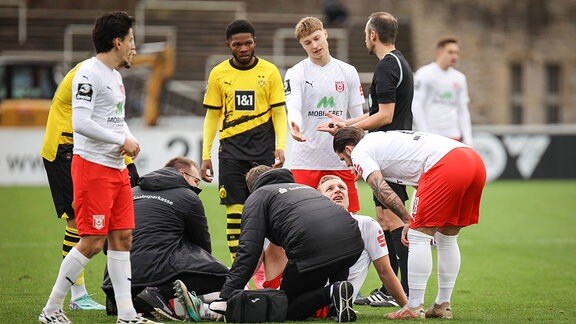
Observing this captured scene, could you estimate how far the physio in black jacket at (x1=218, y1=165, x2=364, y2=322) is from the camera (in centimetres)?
806

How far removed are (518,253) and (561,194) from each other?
9642 millimetres

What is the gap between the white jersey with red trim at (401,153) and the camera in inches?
330

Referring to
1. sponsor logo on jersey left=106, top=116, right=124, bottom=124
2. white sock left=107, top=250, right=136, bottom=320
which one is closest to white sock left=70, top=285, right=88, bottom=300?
white sock left=107, top=250, right=136, bottom=320

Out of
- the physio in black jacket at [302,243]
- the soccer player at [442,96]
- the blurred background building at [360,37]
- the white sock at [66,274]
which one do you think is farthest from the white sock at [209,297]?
the blurred background building at [360,37]

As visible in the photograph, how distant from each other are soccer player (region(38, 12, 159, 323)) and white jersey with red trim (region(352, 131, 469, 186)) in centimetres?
180

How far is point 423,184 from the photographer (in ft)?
27.5

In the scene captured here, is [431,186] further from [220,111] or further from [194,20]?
[194,20]

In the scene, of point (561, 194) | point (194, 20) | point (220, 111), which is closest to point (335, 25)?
point (194, 20)

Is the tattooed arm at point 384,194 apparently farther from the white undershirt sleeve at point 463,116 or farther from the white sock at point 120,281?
the white undershirt sleeve at point 463,116

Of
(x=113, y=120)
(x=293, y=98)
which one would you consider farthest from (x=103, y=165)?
(x=293, y=98)

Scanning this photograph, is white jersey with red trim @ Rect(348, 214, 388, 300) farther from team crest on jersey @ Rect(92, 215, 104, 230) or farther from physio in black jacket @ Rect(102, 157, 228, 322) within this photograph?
team crest on jersey @ Rect(92, 215, 104, 230)

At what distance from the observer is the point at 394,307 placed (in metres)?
9.48

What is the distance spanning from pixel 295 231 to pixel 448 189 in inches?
47.2

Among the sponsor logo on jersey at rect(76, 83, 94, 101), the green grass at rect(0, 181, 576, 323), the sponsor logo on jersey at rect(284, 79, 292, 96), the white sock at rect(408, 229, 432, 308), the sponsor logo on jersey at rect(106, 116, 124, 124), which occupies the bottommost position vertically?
the green grass at rect(0, 181, 576, 323)
